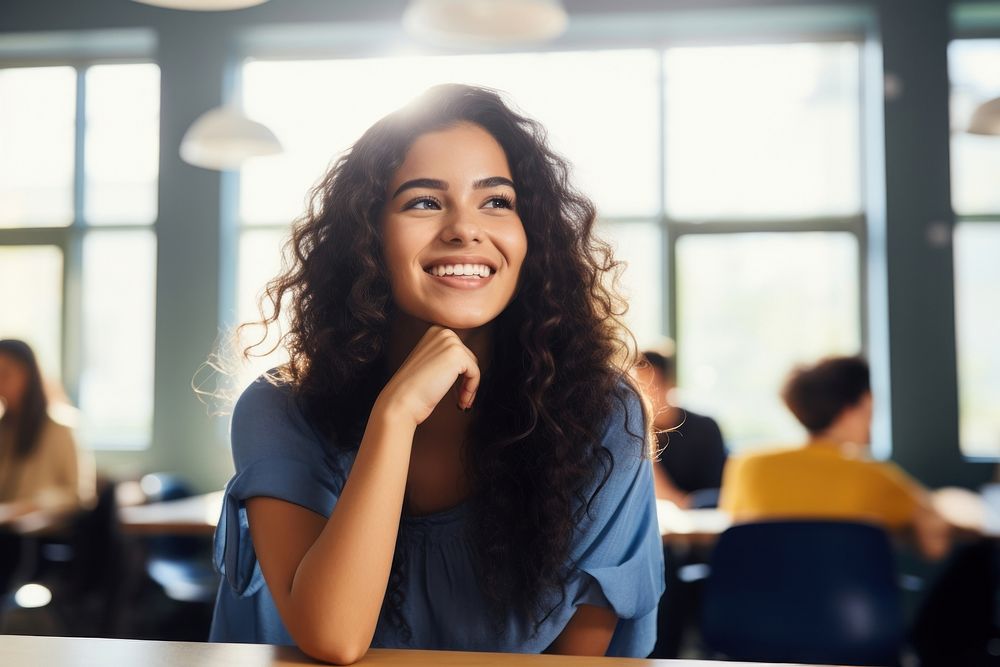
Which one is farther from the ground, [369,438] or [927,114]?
[927,114]

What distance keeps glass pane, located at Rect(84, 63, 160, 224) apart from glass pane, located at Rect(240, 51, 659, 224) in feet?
2.15

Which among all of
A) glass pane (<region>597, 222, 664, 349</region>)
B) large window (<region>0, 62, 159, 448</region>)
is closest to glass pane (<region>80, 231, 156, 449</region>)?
large window (<region>0, 62, 159, 448</region>)

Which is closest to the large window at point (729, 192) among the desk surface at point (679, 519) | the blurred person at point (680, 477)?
the blurred person at point (680, 477)

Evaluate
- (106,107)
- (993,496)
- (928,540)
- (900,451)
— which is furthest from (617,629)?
(106,107)

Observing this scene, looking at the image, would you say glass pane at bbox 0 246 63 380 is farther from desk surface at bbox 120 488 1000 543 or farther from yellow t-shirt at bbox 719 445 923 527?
yellow t-shirt at bbox 719 445 923 527

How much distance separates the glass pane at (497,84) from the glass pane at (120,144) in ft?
2.15

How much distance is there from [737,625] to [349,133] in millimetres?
4508

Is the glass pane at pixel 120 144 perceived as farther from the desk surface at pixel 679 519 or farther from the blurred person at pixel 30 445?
the desk surface at pixel 679 519

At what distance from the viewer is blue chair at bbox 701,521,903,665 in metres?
2.23

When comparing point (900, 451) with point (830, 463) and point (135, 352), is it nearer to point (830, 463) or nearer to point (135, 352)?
point (830, 463)

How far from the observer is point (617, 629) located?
3.99ft

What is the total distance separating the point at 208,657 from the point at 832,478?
226cm

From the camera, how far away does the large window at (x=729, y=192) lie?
221 inches

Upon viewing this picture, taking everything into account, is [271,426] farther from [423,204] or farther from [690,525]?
[690,525]
